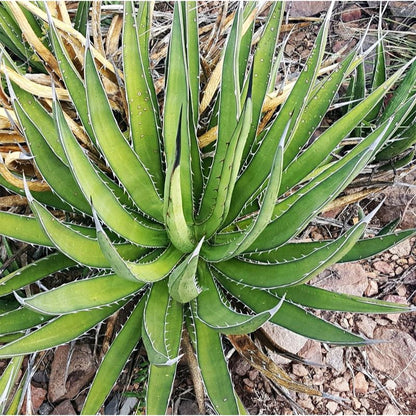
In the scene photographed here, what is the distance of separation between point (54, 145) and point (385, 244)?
2.93 feet

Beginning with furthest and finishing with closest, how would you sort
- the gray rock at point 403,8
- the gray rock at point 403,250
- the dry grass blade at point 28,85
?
the gray rock at point 403,8
the gray rock at point 403,250
the dry grass blade at point 28,85

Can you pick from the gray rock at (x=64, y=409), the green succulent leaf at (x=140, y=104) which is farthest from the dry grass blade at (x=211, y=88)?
the gray rock at (x=64, y=409)

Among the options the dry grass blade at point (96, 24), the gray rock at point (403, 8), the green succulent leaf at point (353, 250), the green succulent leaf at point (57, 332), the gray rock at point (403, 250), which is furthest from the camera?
the gray rock at point (403, 8)

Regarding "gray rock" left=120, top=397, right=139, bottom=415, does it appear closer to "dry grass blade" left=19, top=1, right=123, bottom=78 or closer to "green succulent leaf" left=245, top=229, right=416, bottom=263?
"green succulent leaf" left=245, top=229, right=416, bottom=263

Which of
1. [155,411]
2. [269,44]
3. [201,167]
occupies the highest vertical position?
[269,44]

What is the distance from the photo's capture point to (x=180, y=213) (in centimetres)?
108

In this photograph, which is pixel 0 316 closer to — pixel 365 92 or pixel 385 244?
pixel 385 244

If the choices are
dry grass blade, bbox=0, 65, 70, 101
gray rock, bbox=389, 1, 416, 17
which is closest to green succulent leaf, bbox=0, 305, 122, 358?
dry grass blade, bbox=0, 65, 70, 101

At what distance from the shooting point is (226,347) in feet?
5.10

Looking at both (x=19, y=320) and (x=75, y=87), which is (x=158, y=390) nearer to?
(x=19, y=320)

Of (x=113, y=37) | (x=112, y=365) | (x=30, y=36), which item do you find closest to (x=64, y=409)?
(x=112, y=365)

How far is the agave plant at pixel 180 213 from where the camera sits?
1.13 meters

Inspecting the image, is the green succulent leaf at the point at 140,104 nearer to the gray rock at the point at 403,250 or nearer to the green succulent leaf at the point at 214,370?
the green succulent leaf at the point at 214,370

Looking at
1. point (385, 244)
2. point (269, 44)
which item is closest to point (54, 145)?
point (269, 44)
